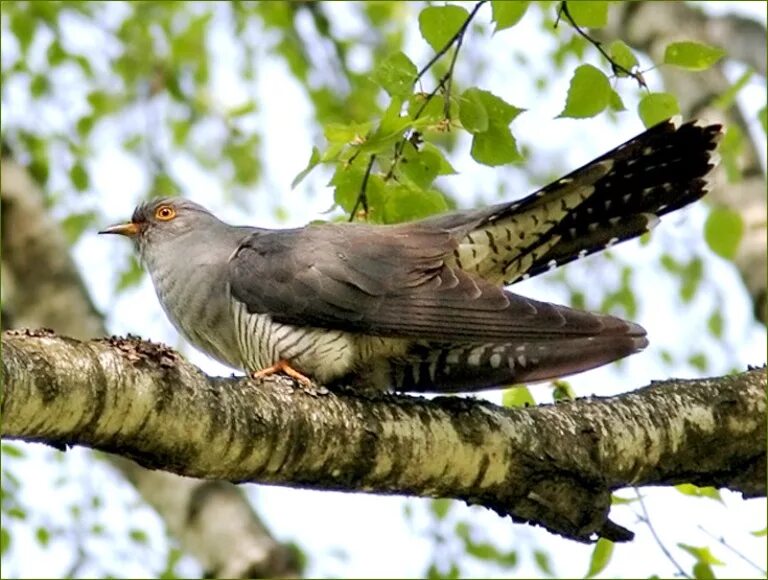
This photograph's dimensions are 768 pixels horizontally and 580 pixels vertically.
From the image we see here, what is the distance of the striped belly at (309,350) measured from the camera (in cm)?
293

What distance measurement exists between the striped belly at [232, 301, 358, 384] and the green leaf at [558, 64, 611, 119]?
0.78 metres

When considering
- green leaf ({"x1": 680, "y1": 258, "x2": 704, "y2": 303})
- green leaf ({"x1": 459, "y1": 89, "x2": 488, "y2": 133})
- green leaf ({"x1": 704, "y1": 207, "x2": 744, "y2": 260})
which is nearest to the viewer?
green leaf ({"x1": 459, "y1": 89, "x2": 488, "y2": 133})

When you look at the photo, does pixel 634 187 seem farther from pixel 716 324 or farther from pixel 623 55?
pixel 716 324

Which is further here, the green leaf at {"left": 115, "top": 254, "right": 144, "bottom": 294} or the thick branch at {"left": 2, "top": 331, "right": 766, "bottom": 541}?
the green leaf at {"left": 115, "top": 254, "right": 144, "bottom": 294}

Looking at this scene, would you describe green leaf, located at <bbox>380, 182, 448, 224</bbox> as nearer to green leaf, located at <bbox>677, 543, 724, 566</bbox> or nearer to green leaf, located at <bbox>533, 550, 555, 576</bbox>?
green leaf, located at <bbox>677, 543, 724, 566</bbox>

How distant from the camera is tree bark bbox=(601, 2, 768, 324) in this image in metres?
4.88

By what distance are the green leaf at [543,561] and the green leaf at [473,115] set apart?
3.59 meters

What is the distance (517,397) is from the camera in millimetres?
2844

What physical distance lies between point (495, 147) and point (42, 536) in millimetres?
3424

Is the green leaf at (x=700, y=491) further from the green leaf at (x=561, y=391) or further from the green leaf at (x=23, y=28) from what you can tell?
the green leaf at (x=23, y=28)

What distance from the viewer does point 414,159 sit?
2.77m

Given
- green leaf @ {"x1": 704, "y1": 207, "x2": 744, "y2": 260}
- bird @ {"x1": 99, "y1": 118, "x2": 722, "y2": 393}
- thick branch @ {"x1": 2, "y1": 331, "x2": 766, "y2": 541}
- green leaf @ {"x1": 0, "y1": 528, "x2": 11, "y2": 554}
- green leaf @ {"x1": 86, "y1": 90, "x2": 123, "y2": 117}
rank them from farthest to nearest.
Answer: green leaf @ {"x1": 86, "y1": 90, "x2": 123, "y2": 117}
green leaf @ {"x1": 0, "y1": 528, "x2": 11, "y2": 554}
green leaf @ {"x1": 704, "y1": 207, "x2": 744, "y2": 260}
bird @ {"x1": 99, "y1": 118, "x2": 722, "y2": 393}
thick branch @ {"x1": 2, "y1": 331, "x2": 766, "y2": 541}

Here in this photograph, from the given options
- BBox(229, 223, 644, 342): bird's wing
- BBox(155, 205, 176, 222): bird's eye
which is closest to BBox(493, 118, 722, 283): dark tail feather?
BBox(229, 223, 644, 342): bird's wing

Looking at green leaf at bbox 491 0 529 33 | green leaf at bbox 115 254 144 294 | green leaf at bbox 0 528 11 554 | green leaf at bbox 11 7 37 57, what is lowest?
green leaf at bbox 0 528 11 554
